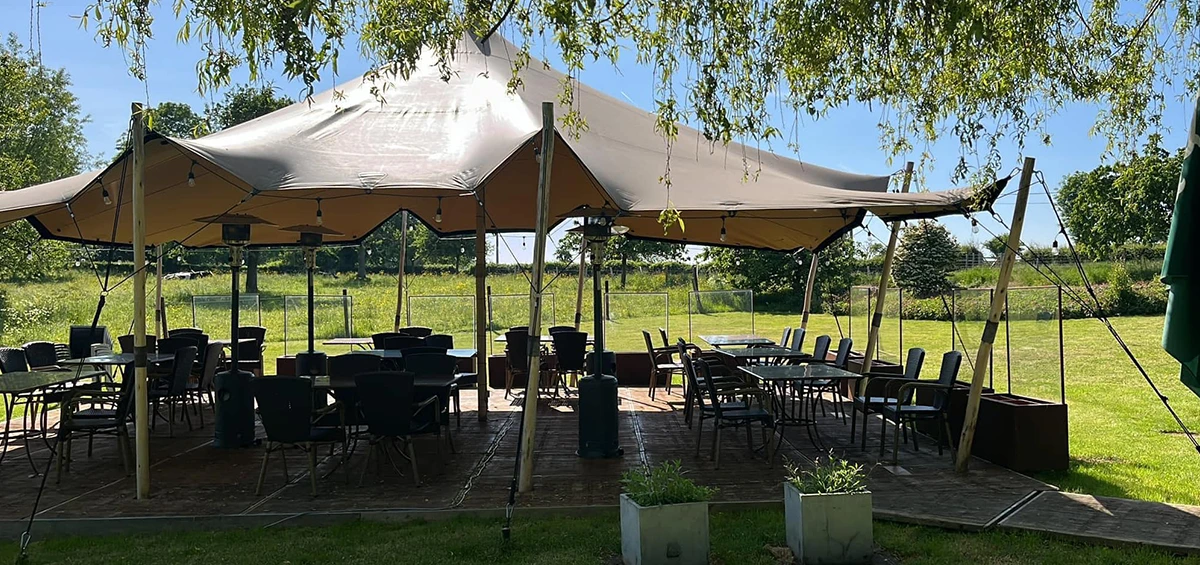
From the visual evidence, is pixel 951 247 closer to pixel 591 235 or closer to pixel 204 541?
pixel 591 235

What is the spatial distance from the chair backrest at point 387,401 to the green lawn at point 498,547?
3.34 ft

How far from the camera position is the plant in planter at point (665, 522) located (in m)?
4.39

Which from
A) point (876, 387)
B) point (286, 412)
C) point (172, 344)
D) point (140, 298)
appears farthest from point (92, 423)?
point (876, 387)

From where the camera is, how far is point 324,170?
21.1 ft

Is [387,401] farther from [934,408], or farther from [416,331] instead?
[416,331]

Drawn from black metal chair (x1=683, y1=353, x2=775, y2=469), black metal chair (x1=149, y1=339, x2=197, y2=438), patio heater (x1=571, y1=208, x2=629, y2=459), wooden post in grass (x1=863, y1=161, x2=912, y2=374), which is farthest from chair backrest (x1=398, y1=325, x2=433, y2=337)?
wooden post in grass (x1=863, y1=161, x2=912, y2=374)

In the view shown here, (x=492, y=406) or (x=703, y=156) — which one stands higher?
(x=703, y=156)

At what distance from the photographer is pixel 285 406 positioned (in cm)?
619

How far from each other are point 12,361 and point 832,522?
8474mm

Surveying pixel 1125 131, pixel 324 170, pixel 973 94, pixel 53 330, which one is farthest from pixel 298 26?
pixel 53 330

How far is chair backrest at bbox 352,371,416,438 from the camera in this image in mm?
6195

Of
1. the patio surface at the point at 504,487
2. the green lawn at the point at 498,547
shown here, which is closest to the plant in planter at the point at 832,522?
the green lawn at the point at 498,547

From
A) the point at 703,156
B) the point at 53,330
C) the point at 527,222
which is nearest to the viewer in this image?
the point at 703,156

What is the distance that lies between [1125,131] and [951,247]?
90.2 feet
